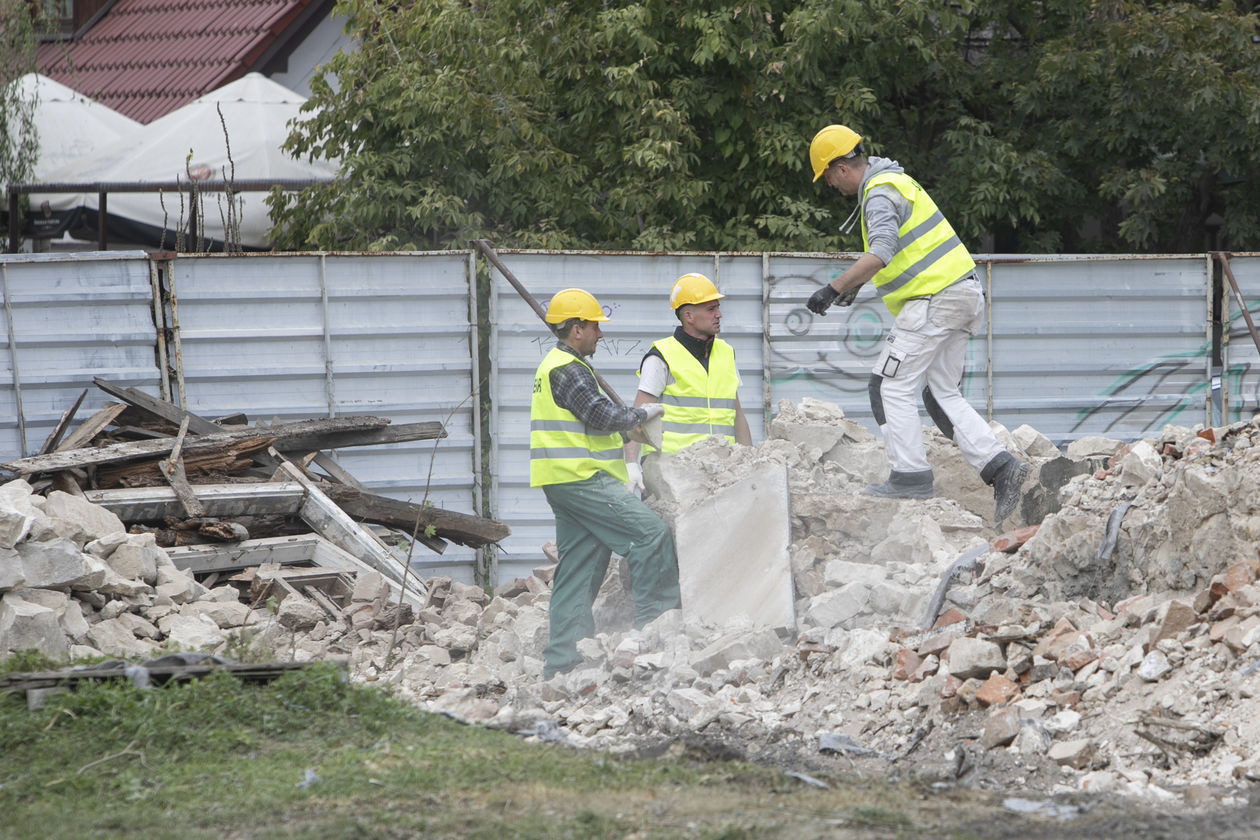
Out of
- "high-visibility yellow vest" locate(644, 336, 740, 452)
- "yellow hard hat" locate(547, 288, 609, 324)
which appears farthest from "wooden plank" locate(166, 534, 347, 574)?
"yellow hard hat" locate(547, 288, 609, 324)

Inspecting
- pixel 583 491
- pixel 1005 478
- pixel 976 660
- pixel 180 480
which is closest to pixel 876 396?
pixel 1005 478

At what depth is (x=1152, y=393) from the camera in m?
10.4

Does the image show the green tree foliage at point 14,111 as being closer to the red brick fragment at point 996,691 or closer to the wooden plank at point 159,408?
the wooden plank at point 159,408

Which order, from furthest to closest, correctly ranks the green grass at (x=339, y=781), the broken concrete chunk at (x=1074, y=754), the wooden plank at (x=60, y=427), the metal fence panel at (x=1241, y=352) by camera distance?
the metal fence panel at (x=1241, y=352) → the wooden plank at (x=60, y=427) → the broken concrete chunk at (x=1074, y=754) → the green grass at (x=339, y=781)

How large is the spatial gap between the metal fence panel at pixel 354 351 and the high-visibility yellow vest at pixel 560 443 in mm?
3087

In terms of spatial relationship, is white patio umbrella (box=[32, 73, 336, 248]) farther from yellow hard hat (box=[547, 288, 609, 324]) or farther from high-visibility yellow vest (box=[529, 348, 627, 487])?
high-visibility yellow vest (box=[529, 348, 627, 487])

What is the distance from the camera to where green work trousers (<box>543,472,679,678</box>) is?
21.9ft

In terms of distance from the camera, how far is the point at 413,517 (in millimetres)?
9375

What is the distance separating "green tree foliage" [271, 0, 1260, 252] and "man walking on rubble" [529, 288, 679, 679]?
485 centimetres

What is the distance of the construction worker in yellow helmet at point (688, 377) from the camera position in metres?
7.28

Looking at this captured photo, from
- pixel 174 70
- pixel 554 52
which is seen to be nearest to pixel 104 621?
pixel 554 52

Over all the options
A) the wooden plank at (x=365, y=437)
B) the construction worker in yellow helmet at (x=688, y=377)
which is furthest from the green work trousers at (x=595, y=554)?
the wooden plank at (x=365, y=437)

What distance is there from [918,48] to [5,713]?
946cm

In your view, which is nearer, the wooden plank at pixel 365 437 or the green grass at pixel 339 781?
the green grass at pixel 339 781
